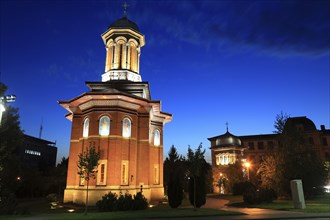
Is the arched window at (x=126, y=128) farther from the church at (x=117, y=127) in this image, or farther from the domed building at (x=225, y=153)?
the domed building at (x=225, y=153)

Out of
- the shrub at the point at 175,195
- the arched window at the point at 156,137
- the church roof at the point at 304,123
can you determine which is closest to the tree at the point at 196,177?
the shrub at the point at 175,195

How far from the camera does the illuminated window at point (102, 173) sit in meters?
22.4

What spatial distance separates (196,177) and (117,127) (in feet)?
27.4

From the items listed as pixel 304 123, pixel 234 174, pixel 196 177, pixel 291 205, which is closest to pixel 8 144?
pixel 196 177

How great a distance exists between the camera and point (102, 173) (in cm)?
2259

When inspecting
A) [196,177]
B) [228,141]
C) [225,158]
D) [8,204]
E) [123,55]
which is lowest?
[8,204]

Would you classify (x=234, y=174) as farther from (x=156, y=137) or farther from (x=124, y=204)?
(x=124, y=204)

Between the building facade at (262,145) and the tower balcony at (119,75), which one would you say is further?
the building facade at (262,145)

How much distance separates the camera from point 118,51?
96.5ft

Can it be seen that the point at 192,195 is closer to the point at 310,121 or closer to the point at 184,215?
the point at 184,215

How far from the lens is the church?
2273 cm

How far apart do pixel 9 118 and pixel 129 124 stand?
10509mm

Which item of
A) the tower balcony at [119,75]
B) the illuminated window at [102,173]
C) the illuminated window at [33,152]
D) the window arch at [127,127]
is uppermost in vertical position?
the tower balcony at [119,75]

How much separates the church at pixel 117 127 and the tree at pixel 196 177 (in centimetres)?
576
